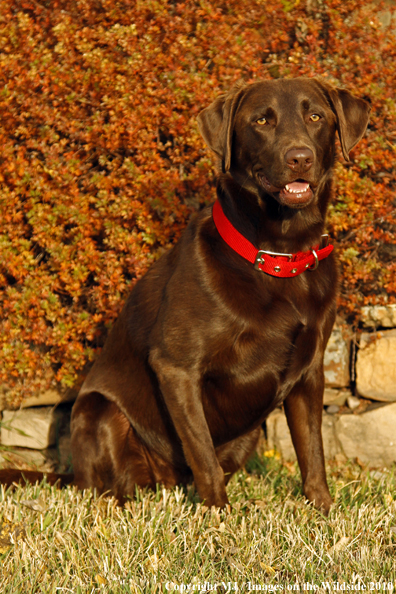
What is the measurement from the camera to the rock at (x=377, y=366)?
11.9ft

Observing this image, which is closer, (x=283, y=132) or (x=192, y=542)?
(x=192, y=542)

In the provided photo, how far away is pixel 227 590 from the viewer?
2.02 meters

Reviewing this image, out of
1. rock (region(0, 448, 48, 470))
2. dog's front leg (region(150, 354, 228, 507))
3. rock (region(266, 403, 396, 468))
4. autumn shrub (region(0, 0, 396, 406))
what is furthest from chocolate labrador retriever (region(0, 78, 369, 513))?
rock (region(0, 448, 48, 470))

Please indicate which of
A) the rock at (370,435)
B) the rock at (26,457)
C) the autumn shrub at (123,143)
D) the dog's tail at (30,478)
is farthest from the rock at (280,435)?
the rock at (26,457)

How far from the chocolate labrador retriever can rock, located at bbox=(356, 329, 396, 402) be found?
84 centimetres

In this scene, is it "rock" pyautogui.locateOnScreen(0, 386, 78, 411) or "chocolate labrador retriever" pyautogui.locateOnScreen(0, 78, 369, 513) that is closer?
"chocolate labrador retriever" pyautogui.locateOnScreen(0, 78, 369, 513)

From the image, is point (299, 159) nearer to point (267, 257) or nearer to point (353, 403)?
point (267, 257)

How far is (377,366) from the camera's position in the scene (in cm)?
366

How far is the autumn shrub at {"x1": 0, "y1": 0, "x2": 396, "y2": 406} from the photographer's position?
140 inches

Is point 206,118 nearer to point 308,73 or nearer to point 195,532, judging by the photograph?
point 308,73

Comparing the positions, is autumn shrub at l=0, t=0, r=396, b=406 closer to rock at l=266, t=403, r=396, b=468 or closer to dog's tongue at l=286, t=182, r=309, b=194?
rock at l=266, t=403, r=396, b=468

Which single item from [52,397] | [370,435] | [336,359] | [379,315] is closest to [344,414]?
[370,435]

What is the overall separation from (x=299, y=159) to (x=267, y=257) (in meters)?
0.44

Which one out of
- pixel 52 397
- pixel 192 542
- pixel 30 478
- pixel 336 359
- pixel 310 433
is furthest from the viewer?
pixel 52 397
